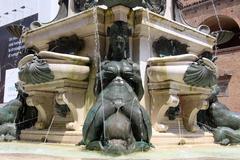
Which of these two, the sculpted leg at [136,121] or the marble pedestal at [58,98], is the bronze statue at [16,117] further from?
the sculpted leg at [136,121]

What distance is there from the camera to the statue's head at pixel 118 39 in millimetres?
4457

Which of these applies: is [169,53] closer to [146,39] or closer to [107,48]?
[146,39]

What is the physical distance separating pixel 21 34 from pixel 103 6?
6.30 feet

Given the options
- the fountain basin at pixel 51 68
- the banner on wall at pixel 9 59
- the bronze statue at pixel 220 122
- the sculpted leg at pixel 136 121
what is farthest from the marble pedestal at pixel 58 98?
the banner on wall at pixel 9 59

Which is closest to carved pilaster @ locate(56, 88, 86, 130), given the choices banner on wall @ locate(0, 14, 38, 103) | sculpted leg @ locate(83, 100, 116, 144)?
sculpted leg @ locate(83, 100, 116, 144)

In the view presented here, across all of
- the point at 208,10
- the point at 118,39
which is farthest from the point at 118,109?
the point at 208,10

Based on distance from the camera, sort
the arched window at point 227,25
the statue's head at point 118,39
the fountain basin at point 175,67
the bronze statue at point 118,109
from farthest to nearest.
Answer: the arched window at point 227,25 → the fountain basin at point 175,67 → the statue's head at point 118,39 → the bronze statue at point 118,109

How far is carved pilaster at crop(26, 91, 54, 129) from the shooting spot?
5167 millimetres

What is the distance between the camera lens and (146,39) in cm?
505

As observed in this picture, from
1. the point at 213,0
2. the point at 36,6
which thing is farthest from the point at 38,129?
the point at 213,0

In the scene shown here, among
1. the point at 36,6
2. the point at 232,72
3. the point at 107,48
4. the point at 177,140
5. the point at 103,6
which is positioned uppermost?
the point at 36,6

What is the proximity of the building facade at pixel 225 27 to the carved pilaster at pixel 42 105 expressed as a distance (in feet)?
61.4

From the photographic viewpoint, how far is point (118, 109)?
158 inches

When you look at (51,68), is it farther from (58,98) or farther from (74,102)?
(74,102)
